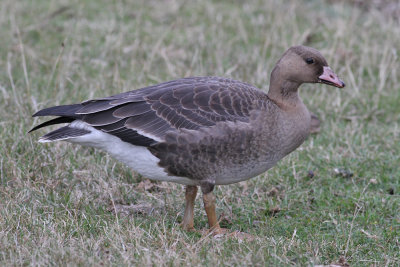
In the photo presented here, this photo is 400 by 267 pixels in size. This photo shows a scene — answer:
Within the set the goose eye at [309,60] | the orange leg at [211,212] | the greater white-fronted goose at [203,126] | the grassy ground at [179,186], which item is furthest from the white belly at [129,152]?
the goose eye at [309,60]

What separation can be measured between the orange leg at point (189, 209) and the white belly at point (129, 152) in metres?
0.21

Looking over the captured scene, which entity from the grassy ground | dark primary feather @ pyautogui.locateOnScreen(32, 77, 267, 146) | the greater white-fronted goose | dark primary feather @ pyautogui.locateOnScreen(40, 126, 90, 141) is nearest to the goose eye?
the greater white-fronted goose

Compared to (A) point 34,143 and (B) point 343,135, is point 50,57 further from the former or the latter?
(B) point 343,135

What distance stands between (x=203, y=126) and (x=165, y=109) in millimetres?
366

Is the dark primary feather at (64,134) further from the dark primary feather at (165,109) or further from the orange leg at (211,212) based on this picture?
the orange leg at (211,212)

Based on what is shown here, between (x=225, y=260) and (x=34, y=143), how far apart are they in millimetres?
2622

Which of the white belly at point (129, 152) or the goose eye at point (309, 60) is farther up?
the goose eye at point (309, 60)

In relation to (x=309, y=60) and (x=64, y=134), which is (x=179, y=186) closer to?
(x=64, y=134)

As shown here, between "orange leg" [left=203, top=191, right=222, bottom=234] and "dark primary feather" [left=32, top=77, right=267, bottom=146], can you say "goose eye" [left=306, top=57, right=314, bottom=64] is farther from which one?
"orange leg" [left=203, top=191, right=222, bottom=234]

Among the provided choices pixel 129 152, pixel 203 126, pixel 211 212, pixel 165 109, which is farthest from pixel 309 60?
pixel 129 152

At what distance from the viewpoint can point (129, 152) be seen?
5.04 meters

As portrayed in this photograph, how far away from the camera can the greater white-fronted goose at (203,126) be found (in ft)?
15.8

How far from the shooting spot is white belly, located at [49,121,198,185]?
496 cm

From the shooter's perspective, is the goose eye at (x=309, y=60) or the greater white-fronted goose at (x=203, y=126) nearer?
the greater white-fronted goose at (x=203, y=126)
